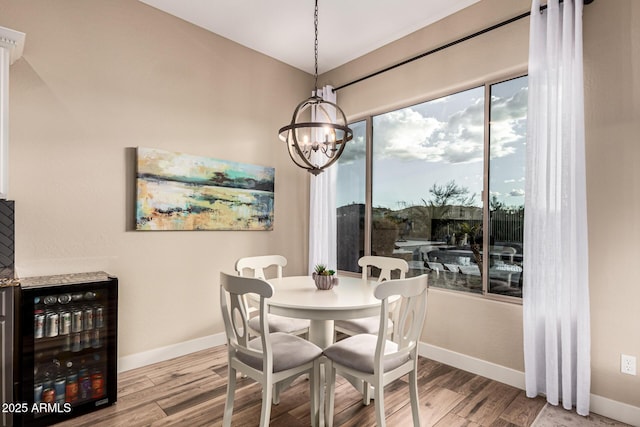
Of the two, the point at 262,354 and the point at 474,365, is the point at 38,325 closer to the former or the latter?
the point at 262,354

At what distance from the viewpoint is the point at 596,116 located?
239 centimetres

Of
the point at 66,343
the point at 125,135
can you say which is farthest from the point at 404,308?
the point at 125,135

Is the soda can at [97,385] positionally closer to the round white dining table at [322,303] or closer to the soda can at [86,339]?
the soda can at [86,339]

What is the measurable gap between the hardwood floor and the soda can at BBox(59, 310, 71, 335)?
1.81 ft

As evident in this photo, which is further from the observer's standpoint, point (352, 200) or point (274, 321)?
point (352, 200)

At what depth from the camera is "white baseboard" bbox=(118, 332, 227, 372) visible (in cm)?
294

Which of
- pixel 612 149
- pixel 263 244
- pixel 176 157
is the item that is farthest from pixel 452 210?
pixel 176 157

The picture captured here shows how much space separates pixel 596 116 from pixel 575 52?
17.6 inches

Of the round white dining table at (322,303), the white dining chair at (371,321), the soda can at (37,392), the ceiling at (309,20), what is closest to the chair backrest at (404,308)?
the round white dining table at (322,303)

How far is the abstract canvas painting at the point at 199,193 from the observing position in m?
3.03

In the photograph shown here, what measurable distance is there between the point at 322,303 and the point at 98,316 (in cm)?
159

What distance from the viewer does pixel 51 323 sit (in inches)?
89.5

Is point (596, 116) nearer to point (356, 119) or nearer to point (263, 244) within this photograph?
point (356, 119)

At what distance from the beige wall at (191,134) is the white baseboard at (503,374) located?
51 millimetres
